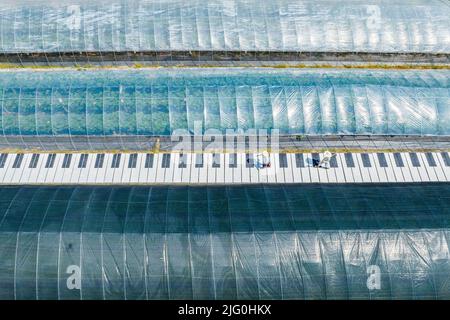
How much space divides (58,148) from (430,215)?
2962cm

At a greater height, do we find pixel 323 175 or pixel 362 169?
pixel 362 169

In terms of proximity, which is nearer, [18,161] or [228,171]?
[228,171]

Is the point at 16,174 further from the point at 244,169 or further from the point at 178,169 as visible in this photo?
the point at 244,169

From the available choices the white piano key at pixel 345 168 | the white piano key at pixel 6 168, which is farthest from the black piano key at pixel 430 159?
the white piano key at pixel 6 168

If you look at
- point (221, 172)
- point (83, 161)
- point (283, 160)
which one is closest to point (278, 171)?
point (283, 160)

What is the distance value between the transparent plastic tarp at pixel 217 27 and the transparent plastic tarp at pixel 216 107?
5.08m

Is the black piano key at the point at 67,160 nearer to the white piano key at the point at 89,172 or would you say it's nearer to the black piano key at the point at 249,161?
the white piano key at the point at 89,172

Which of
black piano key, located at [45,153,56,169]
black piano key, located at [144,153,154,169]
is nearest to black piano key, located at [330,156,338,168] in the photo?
black piano key, located at [144,153,154,169]

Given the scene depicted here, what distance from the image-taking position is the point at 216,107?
31672mm

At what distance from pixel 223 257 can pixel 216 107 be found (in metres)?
13.1

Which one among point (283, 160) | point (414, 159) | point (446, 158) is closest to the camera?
point (283, 160)

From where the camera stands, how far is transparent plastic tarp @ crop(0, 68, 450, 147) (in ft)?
102

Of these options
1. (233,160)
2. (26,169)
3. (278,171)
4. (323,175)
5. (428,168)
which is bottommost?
(323,175)
